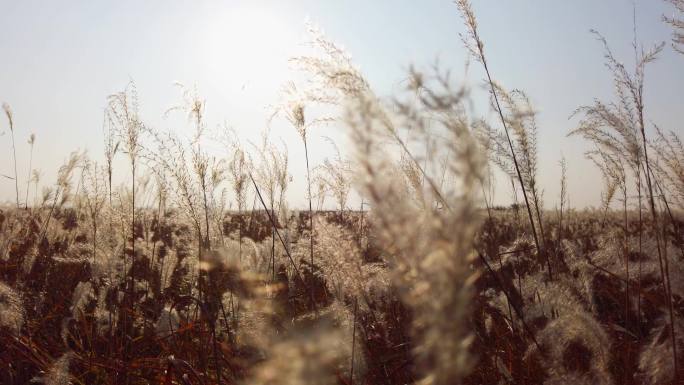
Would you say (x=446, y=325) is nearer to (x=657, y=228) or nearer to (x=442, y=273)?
(x=442, y=273)

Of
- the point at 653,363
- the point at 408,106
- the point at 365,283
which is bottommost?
the point at 653,363

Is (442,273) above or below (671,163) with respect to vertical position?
below

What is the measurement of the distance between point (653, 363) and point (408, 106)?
126 centimetres

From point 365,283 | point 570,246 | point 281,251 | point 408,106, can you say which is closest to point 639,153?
point 570,246

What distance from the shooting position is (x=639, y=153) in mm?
2387

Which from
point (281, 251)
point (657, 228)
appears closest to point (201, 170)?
point (281, 251)

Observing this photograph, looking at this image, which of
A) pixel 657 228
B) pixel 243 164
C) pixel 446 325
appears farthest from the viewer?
pixel 243 164

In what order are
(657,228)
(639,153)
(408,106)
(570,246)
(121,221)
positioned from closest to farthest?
1. (408,106)
2. (657,228)
3. (639,153)
4. (570,246)
5. (121,221)

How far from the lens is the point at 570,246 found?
3.04 metres

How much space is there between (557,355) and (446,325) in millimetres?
1330

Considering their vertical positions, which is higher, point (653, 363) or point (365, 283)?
point (365, 283)

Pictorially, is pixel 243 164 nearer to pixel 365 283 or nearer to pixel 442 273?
pixel 365 283

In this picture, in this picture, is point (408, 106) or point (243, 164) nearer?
point (408, 106)

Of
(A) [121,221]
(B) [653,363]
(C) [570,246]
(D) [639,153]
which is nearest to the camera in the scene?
(B) [653,363]
